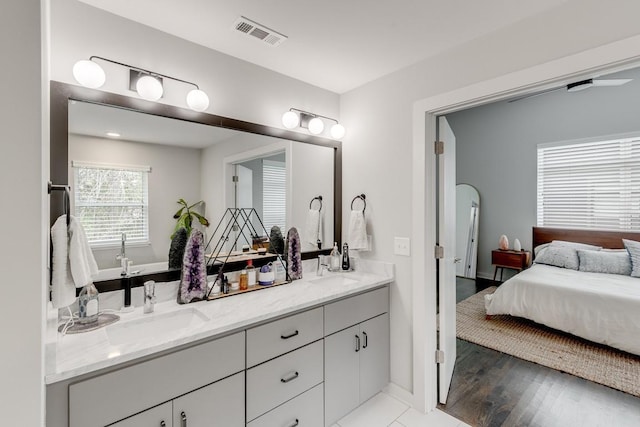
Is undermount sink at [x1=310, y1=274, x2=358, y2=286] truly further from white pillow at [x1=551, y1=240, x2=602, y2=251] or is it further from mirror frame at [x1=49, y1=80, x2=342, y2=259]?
white pillow at [x1=551, y1=240, x2=602, y2=251]

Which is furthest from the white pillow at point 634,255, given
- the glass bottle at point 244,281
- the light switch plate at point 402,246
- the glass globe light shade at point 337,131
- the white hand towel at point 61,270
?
the white hand towel at point 61,270

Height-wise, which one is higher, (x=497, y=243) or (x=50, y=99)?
(x=50, y=99)

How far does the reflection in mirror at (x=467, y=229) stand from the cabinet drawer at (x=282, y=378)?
440cm

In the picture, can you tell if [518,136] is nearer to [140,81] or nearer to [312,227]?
[312,227]

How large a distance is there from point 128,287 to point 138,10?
1.43m

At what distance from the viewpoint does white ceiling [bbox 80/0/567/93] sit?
1501 mm

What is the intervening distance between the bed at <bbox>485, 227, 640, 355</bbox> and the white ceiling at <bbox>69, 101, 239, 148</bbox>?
350 cm

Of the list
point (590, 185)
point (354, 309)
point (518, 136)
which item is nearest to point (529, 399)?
point (354, 309)

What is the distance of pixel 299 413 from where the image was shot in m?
1.67

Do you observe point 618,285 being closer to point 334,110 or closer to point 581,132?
point 581,132

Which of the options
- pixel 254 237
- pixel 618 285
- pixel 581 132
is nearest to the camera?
pixel 254 237

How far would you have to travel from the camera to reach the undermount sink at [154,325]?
4.46 ft

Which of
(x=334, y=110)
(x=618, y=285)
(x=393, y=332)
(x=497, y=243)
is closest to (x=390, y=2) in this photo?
(x=334, y=110)

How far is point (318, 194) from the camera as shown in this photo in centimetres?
252
